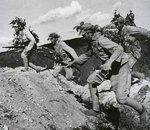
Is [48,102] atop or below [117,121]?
atop

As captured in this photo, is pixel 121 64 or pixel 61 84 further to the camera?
pixel 61 84

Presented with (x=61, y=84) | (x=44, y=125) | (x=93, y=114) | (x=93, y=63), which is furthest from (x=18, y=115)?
(x=93, y=63)

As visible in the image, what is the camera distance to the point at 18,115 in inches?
135

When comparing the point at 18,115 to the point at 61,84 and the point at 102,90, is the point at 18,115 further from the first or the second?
the point at 102,90

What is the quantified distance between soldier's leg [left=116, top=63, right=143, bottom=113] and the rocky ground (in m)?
0.35

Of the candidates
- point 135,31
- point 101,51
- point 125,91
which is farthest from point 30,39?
point 125,91

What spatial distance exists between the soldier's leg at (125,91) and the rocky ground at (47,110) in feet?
1.16

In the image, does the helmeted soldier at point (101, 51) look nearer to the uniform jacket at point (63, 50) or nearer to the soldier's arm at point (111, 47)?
the soldier's arm at point (111, 47)

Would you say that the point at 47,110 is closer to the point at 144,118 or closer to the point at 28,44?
the point at 144,118

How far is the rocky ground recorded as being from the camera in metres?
3.41

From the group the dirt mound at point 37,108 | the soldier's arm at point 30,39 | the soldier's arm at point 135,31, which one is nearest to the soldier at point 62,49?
the soldier's arm at point 30,39

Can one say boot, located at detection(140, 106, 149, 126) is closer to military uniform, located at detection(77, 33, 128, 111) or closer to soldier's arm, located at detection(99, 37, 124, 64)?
military uniform, located at detection(77, 33, 128, 111)

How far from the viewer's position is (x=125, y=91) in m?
3.63

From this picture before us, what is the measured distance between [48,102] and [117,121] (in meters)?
1.08
